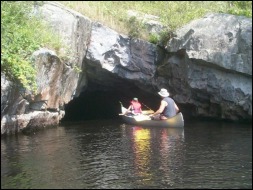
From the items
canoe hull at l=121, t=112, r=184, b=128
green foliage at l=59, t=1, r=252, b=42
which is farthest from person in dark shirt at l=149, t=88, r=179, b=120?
green foliage at l=59, t=1, r=252, b=42

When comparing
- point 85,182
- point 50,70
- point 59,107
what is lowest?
point 85,182

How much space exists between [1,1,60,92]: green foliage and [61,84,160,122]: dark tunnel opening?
5.48 metres

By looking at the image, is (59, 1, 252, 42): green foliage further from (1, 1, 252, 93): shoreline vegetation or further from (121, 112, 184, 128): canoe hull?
(121, 112, 184, 128): canoe hull

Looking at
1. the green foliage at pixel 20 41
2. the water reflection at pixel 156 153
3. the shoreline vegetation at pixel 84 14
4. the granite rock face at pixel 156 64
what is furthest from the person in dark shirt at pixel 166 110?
the green foliage at pixel 20 41

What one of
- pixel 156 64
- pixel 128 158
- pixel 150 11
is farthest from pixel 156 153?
pixel 150 11

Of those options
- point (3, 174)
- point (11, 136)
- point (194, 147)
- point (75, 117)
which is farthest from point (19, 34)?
point (75, 117)

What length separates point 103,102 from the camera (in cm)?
2611

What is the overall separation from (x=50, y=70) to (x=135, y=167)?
21.1 feet

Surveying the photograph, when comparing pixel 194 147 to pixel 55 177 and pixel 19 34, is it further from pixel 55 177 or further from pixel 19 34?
pixel 19 34

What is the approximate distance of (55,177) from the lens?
964 cm

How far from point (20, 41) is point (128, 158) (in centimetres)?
542

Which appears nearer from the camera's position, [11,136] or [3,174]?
[3,174]

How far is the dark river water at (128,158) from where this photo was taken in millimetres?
9273

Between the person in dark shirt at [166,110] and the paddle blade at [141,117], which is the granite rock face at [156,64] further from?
the paddle blade at [141,117]
